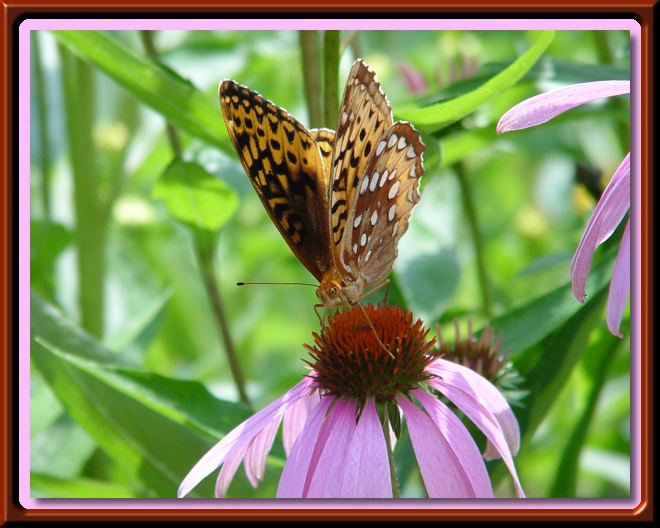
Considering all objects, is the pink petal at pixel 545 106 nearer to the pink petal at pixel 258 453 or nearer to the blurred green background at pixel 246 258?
the blurred green background at pixel 246 258

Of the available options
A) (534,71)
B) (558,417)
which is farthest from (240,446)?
(558,417)

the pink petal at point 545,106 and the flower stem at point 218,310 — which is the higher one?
the pink petal at point 545,106

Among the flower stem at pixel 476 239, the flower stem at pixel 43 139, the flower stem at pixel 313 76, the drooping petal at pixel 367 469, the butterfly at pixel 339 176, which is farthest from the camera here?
the flower stem at pixel 43 139

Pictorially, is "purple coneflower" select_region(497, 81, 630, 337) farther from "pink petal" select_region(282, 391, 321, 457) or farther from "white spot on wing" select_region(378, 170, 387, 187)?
"pink petal" select_region(282, 391, 321, 457)

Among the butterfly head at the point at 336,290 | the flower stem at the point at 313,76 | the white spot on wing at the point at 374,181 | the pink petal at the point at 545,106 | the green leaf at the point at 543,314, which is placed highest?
the flower stem at the point at 313,76

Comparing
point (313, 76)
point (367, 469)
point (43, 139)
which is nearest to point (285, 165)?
point (313, 76)

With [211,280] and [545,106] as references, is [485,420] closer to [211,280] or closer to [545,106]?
[545,106]

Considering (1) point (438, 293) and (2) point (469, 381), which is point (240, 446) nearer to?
(2) point (469, 381)

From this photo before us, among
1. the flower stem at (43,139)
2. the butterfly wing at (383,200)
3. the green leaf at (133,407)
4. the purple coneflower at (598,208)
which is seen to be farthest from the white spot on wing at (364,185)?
the flower stem at (43,139)
